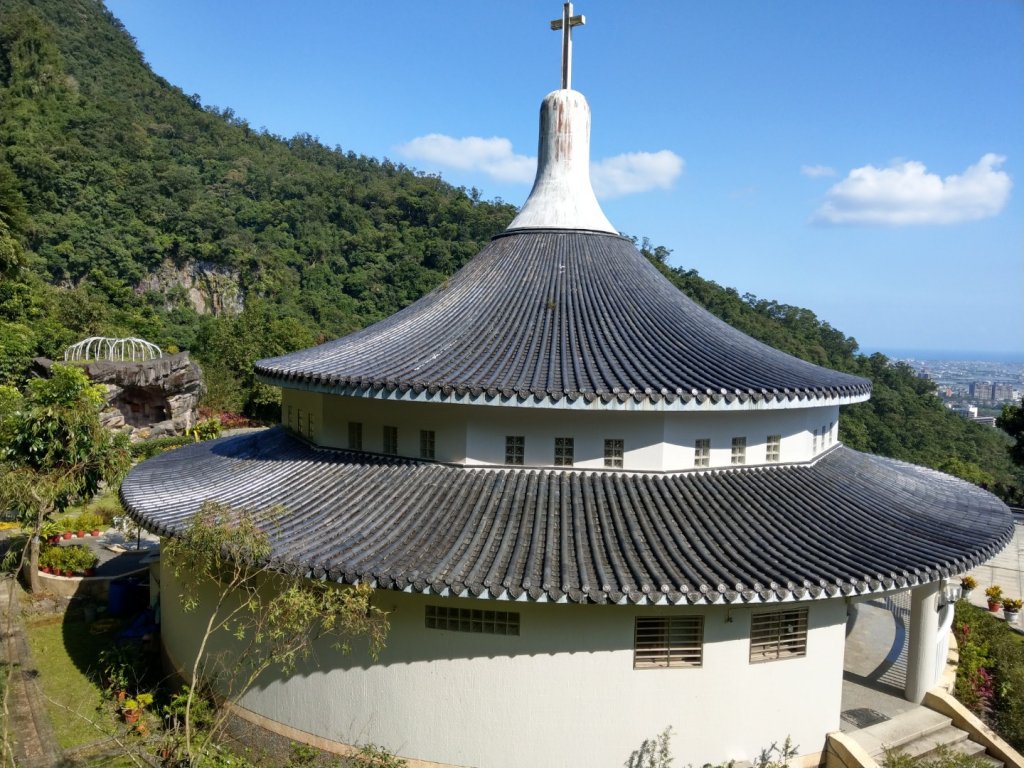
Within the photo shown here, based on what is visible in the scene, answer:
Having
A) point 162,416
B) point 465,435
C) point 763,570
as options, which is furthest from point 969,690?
point 162,416

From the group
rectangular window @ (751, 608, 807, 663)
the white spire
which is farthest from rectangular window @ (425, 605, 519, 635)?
the white spire

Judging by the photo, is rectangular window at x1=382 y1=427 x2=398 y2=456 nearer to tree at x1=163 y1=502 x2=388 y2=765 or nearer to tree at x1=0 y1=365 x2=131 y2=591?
tree at x1=163 y1=502 x2=388 y2=765

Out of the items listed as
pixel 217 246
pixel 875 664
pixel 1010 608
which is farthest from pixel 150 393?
pixel 1010 608

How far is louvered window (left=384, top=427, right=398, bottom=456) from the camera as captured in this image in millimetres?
12078

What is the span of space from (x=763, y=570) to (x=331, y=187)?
279ft

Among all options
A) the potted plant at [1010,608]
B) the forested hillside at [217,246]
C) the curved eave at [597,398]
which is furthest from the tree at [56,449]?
the forested hillside at [217,246]

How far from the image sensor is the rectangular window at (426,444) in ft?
38.3

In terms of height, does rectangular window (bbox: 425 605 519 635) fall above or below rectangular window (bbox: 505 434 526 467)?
below

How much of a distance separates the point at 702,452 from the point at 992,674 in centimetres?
905

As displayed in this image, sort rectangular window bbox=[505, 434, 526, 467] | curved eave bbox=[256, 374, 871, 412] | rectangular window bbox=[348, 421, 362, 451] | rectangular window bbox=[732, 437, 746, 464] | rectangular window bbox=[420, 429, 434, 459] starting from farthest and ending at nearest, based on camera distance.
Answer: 1. rectangular window bbox=[348, 421, 362, 451]
2. rectangular window bbox=[732, 437, 746, 464]
3. rectangular window bbox=[420, 429, 434, 459]
4. rectangular window bbox=[505, 434, 526, 467]
5. curved eave bbox=[256, 374, 871, 412]

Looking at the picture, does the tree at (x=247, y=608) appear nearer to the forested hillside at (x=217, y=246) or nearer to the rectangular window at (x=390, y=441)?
the rectangular window at (x=390, y=441)

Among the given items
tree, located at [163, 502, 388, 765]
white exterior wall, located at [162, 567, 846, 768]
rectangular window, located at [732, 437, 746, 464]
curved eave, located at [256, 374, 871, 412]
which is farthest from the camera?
rectangular window, located at [732, 437, 746, 464]

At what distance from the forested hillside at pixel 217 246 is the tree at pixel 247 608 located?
39.4 metres

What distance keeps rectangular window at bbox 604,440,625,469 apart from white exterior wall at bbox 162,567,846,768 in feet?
8.01
